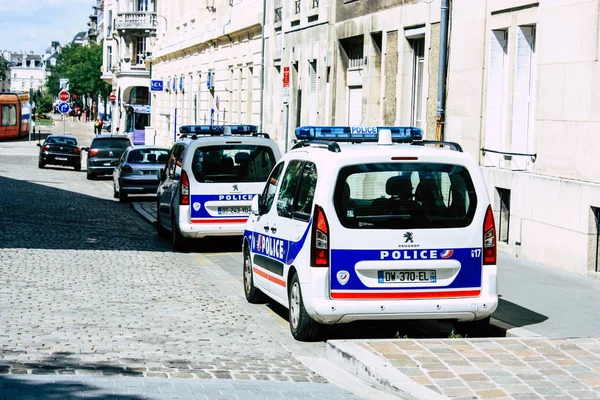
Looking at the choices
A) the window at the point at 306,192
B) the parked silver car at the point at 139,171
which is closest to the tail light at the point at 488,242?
the window at the point at 306,192

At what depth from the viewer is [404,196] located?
9648 mm

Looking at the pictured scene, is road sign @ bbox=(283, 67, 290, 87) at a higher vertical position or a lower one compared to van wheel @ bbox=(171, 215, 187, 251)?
higher

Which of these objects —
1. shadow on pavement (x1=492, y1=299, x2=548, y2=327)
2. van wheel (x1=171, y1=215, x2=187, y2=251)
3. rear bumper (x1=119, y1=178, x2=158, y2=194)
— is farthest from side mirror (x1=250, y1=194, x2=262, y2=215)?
rear bumper (x1=119, y1=178, x2=158, y2=194)

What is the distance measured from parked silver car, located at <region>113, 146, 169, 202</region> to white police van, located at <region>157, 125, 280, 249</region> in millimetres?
11552

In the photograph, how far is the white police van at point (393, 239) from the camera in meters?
9.48

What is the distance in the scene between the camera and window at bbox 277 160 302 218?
411 inches

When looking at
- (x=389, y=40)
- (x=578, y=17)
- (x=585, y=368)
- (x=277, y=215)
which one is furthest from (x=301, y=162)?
(x=389, y=40)

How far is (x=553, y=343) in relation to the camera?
29.7 ft

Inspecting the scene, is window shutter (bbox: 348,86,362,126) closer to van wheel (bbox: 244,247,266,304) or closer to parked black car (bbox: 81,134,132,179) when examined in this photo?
parked black car (bbox: 81,134,132,179)

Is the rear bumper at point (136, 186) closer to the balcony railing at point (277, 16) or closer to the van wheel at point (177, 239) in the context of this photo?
the balcony railing at point (277, 16)

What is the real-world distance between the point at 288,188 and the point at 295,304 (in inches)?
47.3

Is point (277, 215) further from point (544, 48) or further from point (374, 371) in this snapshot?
point (544, 48)

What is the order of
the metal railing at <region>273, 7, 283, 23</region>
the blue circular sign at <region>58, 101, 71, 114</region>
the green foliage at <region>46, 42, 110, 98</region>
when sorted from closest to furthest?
1. the metal railing at <region>273, 7, 283, 23</region>
2. the blue circular sign at <region>58, 101, 71, 114</region>
3. the green foliage at <region>46, 42, 110, 98</region>

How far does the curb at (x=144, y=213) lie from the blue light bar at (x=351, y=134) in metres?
11.8
